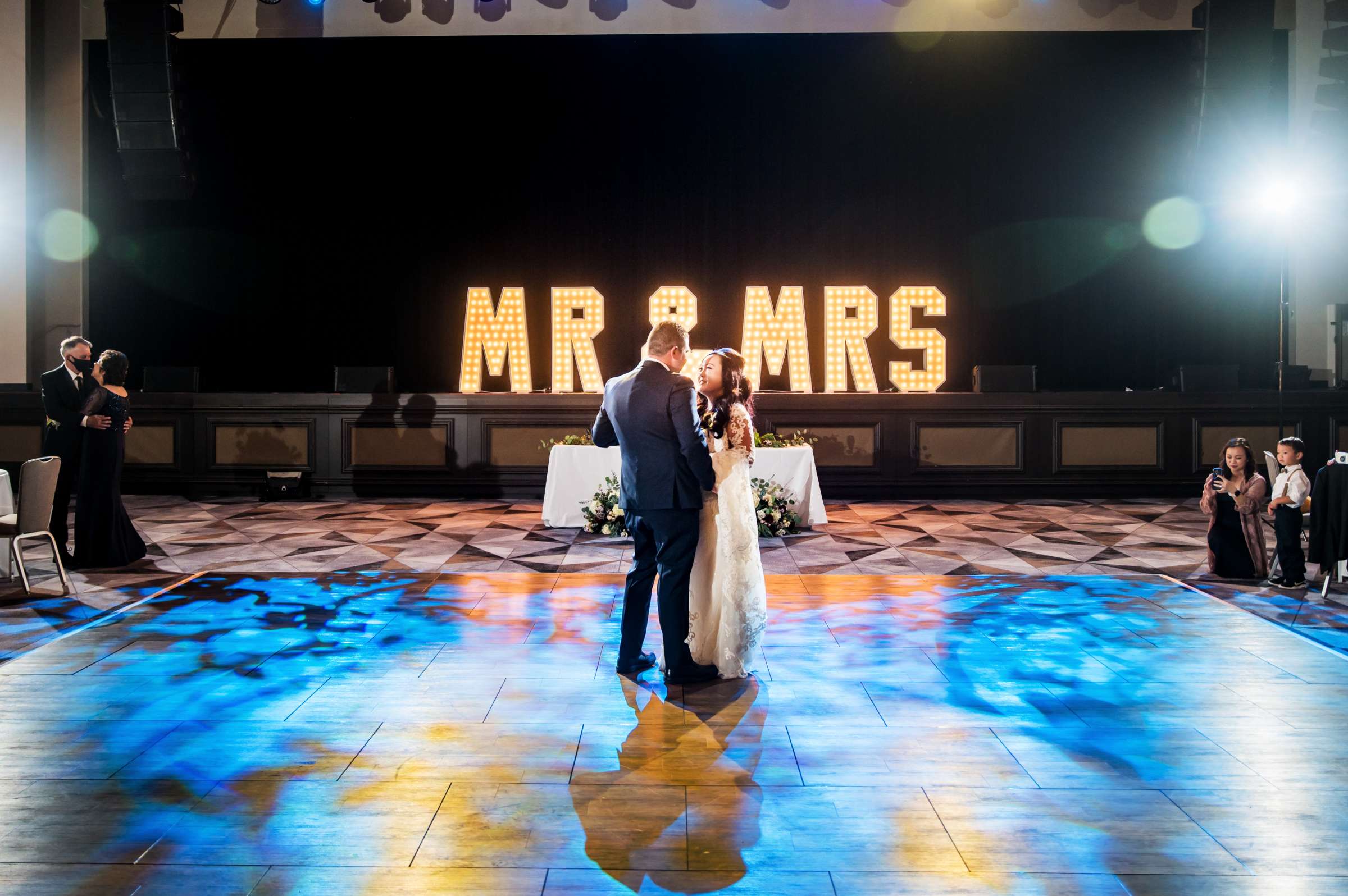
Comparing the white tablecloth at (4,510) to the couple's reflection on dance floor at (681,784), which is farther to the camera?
the white tablecloth at (4,510)

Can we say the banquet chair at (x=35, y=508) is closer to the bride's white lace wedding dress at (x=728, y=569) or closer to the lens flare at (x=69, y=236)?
the bride's white lace wedding dress at (x=728, y=569)

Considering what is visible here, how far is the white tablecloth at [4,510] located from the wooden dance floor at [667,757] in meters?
1.46

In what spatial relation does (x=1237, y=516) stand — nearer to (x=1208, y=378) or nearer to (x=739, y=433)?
(x=739, y=433)

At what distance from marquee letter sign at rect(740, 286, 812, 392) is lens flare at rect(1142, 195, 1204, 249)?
12.2 feet

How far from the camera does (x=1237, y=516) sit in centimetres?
611

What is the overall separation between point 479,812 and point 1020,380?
329 inches

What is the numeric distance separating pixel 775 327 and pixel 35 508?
7.10 metres

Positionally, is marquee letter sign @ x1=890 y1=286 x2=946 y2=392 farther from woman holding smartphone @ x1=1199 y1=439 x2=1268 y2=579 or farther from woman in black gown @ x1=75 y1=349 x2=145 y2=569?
woman in black gown @ x1=75 y1=349 x2=145 y2=569

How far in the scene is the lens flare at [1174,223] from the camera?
1088 cm

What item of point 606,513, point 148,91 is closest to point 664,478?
point 606,513

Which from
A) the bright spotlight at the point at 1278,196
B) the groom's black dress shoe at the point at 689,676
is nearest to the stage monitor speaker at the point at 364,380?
the groom's black dress shoe at the point at 689,676

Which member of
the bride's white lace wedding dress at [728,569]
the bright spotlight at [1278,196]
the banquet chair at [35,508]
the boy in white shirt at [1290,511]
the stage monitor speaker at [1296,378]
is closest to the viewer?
the bride's white lace wedding dress at [728,569]

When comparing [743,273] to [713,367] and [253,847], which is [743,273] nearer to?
[713,367]

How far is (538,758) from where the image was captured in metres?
3.29
